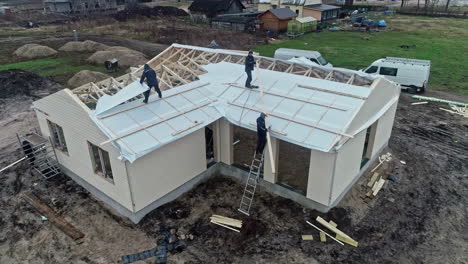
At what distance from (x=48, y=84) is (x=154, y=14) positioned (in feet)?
122

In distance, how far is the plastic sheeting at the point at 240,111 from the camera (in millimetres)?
12102

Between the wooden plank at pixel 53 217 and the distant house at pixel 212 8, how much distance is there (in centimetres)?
4874

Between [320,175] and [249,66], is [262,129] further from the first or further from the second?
[249,66]

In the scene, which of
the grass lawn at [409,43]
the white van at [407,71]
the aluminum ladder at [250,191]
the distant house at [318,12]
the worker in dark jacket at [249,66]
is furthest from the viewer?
the distant house at [318,12]

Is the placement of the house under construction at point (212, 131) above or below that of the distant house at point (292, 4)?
below

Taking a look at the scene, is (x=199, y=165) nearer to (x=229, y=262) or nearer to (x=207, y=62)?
(x=229, y=262)

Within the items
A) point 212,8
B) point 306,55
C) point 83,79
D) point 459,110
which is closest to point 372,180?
point 459,110

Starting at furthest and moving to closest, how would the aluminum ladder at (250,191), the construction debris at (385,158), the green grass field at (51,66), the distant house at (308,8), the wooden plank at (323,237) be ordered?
the distant house at (308,8) → the green grass field at (51,66) → the construction debris at (385,158) → the aluminum ladder at (250,191) → the wooden plank at (323,237)

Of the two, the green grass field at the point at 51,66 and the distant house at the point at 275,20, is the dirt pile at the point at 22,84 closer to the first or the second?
the green grass field at the point at 51,66

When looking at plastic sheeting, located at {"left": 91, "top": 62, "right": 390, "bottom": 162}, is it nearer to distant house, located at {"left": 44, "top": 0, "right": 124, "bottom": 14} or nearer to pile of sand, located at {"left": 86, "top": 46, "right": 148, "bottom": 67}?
pile of sand, located at {"left": 86, "top": 46, "right": 148, "bottom": 67}

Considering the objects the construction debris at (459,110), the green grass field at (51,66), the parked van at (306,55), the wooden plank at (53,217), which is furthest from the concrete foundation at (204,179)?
the green grass field at (51,66)

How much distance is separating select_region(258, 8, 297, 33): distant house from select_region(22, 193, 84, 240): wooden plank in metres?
42.0

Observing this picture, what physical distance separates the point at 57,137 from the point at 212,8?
155ft

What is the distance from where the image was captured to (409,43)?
43531 millimetres
